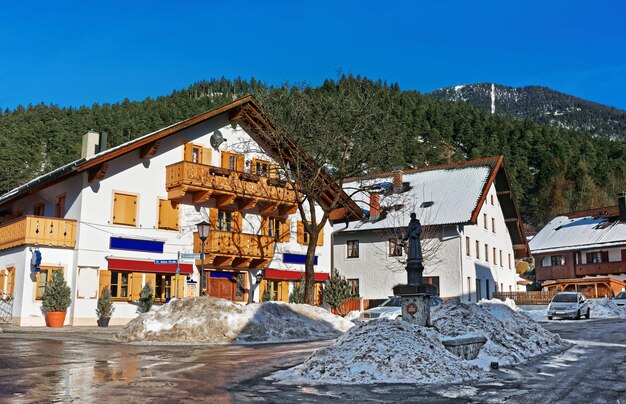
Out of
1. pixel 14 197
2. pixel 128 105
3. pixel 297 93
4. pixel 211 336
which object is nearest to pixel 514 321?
pixel 211 336

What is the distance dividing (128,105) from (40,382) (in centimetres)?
11143

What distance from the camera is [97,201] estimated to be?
30.6m

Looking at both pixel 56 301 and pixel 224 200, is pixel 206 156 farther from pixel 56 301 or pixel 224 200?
pixel 56 301

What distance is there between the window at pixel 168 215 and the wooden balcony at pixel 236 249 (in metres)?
1.41

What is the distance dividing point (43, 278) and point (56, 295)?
4.90ft

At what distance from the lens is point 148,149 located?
32031 mm

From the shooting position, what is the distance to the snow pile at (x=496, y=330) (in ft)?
48.2

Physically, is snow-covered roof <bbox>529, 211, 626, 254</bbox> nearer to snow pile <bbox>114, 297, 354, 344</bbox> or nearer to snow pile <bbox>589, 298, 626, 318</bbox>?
snow pile <bbox>589, 298, 626, 318</bbox>

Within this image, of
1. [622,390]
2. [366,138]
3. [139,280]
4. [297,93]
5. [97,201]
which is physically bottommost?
[622,390]

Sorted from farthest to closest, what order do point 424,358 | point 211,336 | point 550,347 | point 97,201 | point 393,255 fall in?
point 393,255
point 97,201
point 211,336
point 550,347
point 424,358

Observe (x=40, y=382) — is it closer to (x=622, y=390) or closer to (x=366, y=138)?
(x=622, y=390)

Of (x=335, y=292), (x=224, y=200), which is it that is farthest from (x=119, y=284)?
(x=335, y=292)

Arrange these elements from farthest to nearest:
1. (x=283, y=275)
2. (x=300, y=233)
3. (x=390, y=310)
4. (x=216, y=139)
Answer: (x=300, y=233), (x=283, y=275), (x=216, y=139), (x=390, y=310)

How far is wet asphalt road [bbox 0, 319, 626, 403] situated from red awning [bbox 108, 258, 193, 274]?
42.7 ft
